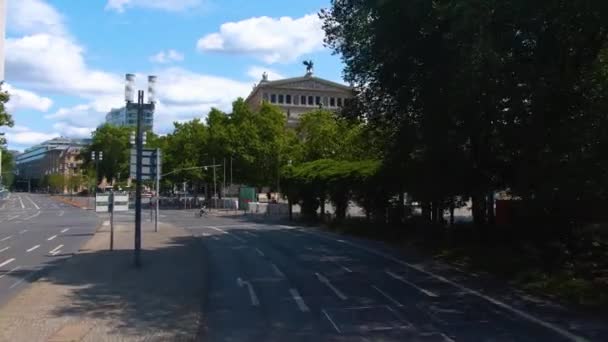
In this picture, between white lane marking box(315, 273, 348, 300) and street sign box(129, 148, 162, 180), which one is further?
street sign box(129, 148, 162, 180)

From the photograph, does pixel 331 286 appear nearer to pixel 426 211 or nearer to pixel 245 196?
pixel 426 211

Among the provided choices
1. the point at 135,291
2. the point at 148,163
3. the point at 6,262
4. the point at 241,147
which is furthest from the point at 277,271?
the point at 241,147

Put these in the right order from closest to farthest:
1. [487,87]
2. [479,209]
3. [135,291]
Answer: [487,87] → [135,291] → [479,209]

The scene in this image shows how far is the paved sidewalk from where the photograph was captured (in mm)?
11531

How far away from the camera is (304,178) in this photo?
4862 centimetres

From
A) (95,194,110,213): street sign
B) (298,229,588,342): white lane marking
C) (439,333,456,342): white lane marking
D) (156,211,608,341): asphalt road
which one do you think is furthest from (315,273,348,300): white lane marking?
(95,194,110,213): street sign

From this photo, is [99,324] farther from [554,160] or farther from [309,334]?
[554,160]

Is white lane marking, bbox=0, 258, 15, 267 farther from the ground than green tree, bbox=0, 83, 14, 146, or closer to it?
closer to it

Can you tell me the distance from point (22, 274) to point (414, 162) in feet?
45.2

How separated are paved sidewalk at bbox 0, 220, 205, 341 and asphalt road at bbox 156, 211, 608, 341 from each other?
2.15 ft

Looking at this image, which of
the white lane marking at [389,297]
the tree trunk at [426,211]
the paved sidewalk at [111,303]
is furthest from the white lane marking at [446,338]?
the tree trunk at [426,211]

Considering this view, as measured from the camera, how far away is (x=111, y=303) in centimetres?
1476

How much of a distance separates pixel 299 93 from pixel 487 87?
12332cm

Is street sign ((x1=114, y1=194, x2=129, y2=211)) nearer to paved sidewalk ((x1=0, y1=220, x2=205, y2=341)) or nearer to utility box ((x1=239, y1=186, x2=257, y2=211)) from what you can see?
paved sidewalk ((x1=0, y1=220, x2=205, y2=341))
